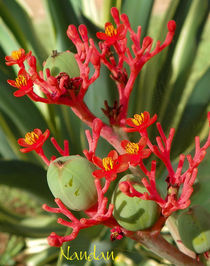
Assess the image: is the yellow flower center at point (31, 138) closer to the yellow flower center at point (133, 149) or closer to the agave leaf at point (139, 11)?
the yellow flower center at point (133, 149)

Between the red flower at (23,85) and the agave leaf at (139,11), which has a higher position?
the red flower at (23,85)

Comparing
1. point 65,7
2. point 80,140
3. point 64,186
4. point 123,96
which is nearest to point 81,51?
point 123,96

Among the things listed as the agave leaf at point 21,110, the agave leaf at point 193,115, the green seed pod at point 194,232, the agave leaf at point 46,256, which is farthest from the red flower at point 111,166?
the agave leaf at point 46,256

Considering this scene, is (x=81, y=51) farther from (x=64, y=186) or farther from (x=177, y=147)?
(x=177, y=147)

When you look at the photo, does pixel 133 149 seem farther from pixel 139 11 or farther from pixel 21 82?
pixel 139 11

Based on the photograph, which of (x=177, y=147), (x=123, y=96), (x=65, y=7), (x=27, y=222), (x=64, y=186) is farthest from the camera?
(x=27, y=222)

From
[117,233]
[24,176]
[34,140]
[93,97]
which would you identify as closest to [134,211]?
[117,233]

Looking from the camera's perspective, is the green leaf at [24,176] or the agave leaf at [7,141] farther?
the agave leaf at [7,141]
